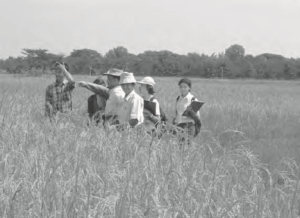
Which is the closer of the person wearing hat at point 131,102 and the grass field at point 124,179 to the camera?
the grass field at point 124,179

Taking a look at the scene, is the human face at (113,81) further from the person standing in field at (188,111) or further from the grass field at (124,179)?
the person standing in field at (188,111)

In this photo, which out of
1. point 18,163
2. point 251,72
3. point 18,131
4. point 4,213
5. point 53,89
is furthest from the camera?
point 251,72

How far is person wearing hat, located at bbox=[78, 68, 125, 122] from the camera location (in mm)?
5066

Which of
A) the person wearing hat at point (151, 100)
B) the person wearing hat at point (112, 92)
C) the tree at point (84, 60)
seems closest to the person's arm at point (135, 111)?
the person wearing hat at point (112, 92)

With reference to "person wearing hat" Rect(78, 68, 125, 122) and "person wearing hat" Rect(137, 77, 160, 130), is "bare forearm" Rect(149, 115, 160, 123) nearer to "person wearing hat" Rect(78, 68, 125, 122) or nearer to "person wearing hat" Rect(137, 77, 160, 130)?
"person wearing hat" Rect(137, 77, 160, 130)

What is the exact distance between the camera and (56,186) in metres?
2.62

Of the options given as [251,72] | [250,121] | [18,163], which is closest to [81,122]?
[18,163]

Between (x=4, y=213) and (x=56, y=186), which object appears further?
(x=56, y=186)

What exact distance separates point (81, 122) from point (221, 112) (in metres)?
5.75

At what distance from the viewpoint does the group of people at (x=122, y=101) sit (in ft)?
16.0

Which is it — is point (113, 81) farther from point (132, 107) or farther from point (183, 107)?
point (183, 107)

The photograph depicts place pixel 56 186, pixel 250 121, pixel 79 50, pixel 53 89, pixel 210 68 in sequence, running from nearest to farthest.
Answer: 1. pixel 56 186
2. pixel 53 89
3. pixel 250 121
4. pixel 210 68
5. pixel 79 50

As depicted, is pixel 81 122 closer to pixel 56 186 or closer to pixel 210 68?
pixel 56 186

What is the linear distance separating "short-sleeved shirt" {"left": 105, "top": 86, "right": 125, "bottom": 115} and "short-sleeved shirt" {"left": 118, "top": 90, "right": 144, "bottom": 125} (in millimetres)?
95
